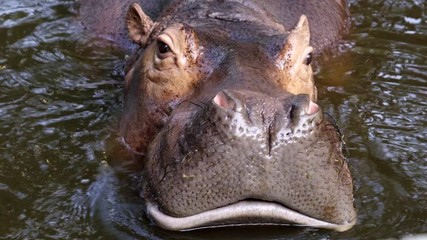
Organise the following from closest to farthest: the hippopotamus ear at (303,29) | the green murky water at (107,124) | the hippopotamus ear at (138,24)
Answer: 1. the green murky water at (107,124)
2. the hippopotamus ear at (303,29)
3. the hippopotamus ear at (138,24)

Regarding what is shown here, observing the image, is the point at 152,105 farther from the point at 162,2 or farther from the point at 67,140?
the point at 162,2

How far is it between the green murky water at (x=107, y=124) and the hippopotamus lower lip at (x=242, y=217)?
0.10 m

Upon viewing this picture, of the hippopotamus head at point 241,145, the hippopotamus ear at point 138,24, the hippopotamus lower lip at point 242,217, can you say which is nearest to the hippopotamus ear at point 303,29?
the hippopotamus head at point 241,145

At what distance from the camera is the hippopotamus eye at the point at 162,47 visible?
4.83 metres

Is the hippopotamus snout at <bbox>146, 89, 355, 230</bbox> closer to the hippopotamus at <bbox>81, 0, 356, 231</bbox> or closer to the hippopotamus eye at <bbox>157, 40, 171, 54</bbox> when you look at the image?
the hippopotamus at <bbox>81, 0, 356, 231</bbox>

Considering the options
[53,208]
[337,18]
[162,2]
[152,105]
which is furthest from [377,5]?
[53,208]

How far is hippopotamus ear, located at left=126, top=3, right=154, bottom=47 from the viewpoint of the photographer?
561cm

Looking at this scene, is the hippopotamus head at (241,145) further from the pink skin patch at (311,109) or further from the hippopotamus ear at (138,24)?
the hippopotamus ear at (138,24)

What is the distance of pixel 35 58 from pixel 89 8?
892 millimetres

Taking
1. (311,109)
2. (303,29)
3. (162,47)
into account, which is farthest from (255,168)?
(303,29)

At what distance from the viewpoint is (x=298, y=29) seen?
512 centimetres

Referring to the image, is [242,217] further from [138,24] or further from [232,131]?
[138,24]

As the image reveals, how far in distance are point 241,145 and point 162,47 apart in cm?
132

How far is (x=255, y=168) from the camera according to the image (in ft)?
12.2
